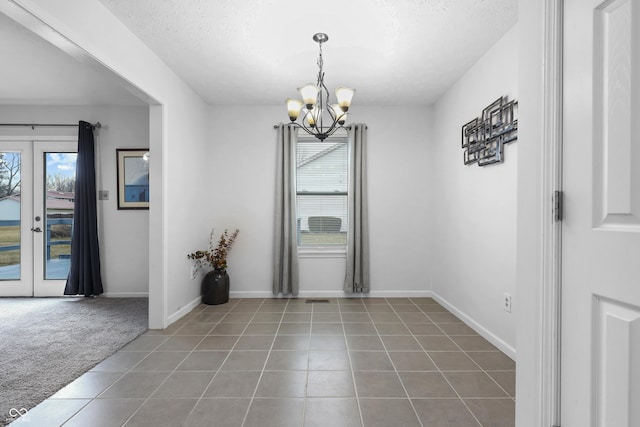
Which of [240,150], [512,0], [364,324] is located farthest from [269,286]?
[512,0]

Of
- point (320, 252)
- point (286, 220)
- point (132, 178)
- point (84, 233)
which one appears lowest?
point (320, 252)

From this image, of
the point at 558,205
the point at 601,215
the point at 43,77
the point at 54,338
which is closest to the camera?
the point at 601,215

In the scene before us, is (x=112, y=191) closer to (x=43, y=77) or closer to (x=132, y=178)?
(x=132, y=178)

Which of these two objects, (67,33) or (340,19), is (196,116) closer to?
(67,33)

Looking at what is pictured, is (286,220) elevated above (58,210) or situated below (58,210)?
below

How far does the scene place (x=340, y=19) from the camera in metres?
2.36

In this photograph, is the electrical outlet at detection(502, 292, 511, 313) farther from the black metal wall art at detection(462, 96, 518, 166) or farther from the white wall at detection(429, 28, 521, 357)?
the black metal wall art at detection(462, 96, 518, 166)

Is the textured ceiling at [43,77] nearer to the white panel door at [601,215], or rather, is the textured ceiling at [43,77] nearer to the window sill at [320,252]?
the window sill at [320,252]

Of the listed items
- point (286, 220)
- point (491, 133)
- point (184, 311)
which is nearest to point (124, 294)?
point (184, 311)

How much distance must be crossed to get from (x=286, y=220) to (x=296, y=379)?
7.41ft

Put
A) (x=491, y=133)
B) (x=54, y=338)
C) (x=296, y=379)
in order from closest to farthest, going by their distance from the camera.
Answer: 1. (x=296, y=379)
2. (x=491, y=133)
3. (x=54, y=338)

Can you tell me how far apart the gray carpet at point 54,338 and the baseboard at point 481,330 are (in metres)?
3.05

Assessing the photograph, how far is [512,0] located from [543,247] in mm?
1969

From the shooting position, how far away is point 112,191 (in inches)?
165
